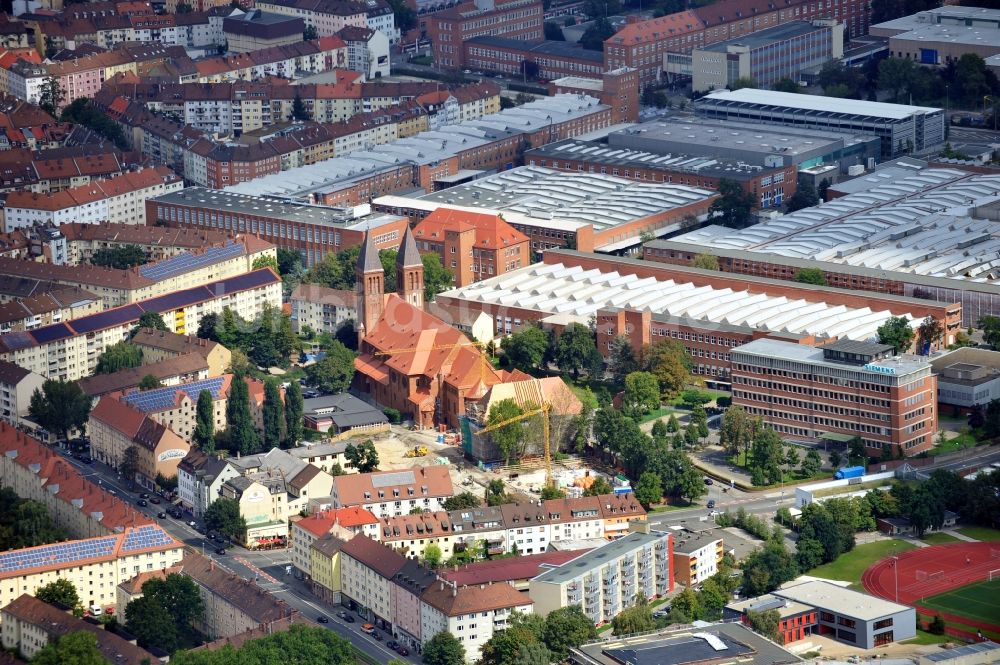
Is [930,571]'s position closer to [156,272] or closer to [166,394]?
[166,394]

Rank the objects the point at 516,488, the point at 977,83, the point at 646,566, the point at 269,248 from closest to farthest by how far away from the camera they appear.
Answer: the point at 646,566
the point at 516,488
the point at 269,248
the point at 977,83

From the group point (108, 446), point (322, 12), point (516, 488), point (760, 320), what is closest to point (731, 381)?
point (760, 320)

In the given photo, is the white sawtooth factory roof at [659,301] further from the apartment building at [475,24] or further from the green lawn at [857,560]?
the apartment building at [475,24]

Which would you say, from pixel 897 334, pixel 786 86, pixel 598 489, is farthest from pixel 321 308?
pixel 786 86

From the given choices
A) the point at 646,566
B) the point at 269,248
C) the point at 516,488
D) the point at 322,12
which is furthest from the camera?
the point at 322,12

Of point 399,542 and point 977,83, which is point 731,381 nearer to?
point 399,542

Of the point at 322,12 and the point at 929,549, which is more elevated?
the point at 322,12

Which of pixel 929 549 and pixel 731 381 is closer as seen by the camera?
pixel 929 549

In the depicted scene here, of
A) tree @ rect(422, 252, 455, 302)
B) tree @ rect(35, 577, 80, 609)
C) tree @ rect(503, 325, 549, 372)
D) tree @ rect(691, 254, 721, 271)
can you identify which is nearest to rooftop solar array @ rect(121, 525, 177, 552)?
tree @ rect(35, 577, 80, 609)
